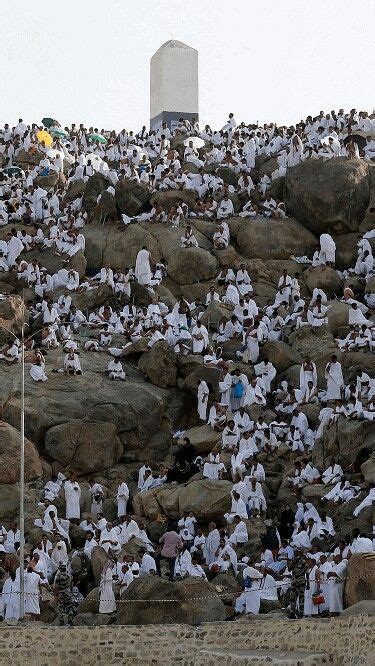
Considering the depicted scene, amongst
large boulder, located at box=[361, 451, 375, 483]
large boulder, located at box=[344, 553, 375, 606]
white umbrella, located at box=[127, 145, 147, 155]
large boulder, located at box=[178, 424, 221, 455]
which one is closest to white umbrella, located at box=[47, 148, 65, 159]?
white umbrella, located at box=[127, 145, 147, 155]

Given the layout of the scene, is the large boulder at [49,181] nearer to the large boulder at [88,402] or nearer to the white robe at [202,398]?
the large boulder at [88,402]

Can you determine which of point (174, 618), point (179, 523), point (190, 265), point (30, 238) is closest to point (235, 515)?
point (179, 523)

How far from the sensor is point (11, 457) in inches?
1308

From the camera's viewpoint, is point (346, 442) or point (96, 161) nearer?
point (346, 442)

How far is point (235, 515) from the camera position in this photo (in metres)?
31.1

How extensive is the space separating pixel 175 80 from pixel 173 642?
4197 cm

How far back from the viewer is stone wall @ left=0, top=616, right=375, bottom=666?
22531 millimetres

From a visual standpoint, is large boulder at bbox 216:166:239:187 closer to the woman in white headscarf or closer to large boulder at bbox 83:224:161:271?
large boulder at bbox 83:224:161:271

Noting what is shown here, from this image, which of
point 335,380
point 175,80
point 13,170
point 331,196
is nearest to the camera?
point 335,380

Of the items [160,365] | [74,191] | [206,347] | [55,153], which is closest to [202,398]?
[160,365]

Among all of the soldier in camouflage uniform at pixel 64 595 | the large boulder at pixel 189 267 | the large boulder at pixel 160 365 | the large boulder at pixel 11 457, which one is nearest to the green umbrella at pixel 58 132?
the large boulder at pixel 189 267

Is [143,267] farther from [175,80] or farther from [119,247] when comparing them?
[175,80]

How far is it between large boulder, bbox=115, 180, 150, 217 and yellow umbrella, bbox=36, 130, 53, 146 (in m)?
7.77

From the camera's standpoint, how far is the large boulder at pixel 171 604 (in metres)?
25.7
